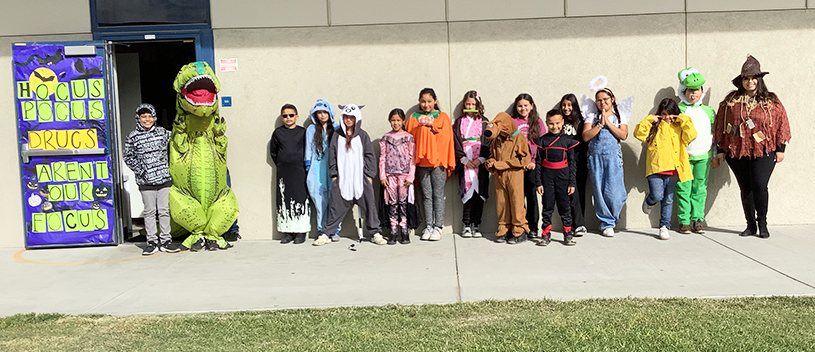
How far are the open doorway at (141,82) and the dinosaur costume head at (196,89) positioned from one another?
289 centimetres

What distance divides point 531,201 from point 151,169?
4.30m

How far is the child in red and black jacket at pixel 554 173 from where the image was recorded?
709cm

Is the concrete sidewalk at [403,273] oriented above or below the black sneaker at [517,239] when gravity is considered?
below

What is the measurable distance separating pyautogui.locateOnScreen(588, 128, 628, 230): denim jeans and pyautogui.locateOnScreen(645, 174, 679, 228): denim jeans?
322mm

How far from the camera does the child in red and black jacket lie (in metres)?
7.09

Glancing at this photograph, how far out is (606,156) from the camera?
7367 millimetres

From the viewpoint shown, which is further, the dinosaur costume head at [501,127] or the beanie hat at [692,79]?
the beanie hat at [692,79]

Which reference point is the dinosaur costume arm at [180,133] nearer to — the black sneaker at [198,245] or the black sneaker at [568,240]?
the black sneaker at [198,245]

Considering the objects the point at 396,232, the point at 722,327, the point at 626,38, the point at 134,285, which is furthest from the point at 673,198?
the point at 134,285

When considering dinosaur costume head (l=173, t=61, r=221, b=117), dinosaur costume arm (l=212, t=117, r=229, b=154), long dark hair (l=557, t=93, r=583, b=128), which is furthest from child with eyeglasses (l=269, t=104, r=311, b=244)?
long dark hair (l=557, t=93, r=583, b=128)

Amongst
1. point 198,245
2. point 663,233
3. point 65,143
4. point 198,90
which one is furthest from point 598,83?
point 65,143

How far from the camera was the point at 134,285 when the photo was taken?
580 cm

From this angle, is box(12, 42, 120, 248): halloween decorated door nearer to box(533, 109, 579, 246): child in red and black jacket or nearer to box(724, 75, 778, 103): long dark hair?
box(533, 109, 579, 246): child in red and black jacket

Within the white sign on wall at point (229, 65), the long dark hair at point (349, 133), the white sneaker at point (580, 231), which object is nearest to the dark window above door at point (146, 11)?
the white sign on wall at point (229, 65)
